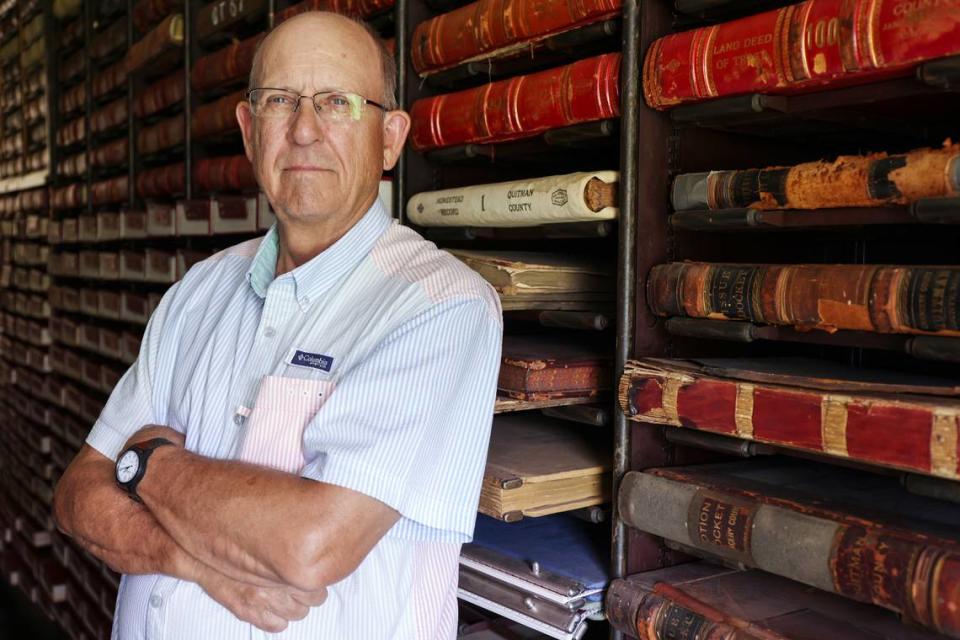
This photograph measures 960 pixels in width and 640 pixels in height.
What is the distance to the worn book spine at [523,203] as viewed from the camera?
1613 mm

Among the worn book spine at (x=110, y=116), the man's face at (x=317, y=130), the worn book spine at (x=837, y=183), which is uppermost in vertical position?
the worn book spine at (x=110, y=116)

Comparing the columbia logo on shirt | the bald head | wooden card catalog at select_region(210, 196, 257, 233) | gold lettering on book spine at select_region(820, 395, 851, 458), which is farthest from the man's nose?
wooden card catalog at select_region(210, 196, 257, 233)

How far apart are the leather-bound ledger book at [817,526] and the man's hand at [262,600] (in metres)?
0.57

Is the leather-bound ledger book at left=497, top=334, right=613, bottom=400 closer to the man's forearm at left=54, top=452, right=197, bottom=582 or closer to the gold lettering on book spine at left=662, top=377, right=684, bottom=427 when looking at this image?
the gold lettering on book spine at left=662, top=377, right=684, bottom=427

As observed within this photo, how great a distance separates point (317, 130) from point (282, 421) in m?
0.49

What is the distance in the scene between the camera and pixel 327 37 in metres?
1.53

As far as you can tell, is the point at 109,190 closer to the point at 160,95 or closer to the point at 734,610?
the point at 160,95

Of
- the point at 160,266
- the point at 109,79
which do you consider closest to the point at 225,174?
the point at 160,266

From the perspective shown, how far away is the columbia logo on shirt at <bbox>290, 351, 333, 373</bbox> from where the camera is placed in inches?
55.7

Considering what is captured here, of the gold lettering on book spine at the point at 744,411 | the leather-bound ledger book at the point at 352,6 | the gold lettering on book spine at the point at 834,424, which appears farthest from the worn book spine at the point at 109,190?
the gold lettering on book spine at the point at 834,424

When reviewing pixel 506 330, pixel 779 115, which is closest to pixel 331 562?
pixel 779 115

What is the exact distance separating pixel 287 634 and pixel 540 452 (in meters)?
0.65

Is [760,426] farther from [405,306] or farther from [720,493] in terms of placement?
[405,306]

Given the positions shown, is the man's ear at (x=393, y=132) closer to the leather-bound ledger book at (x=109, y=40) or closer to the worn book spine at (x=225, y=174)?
the worn book spine at (x=225, y=174)
